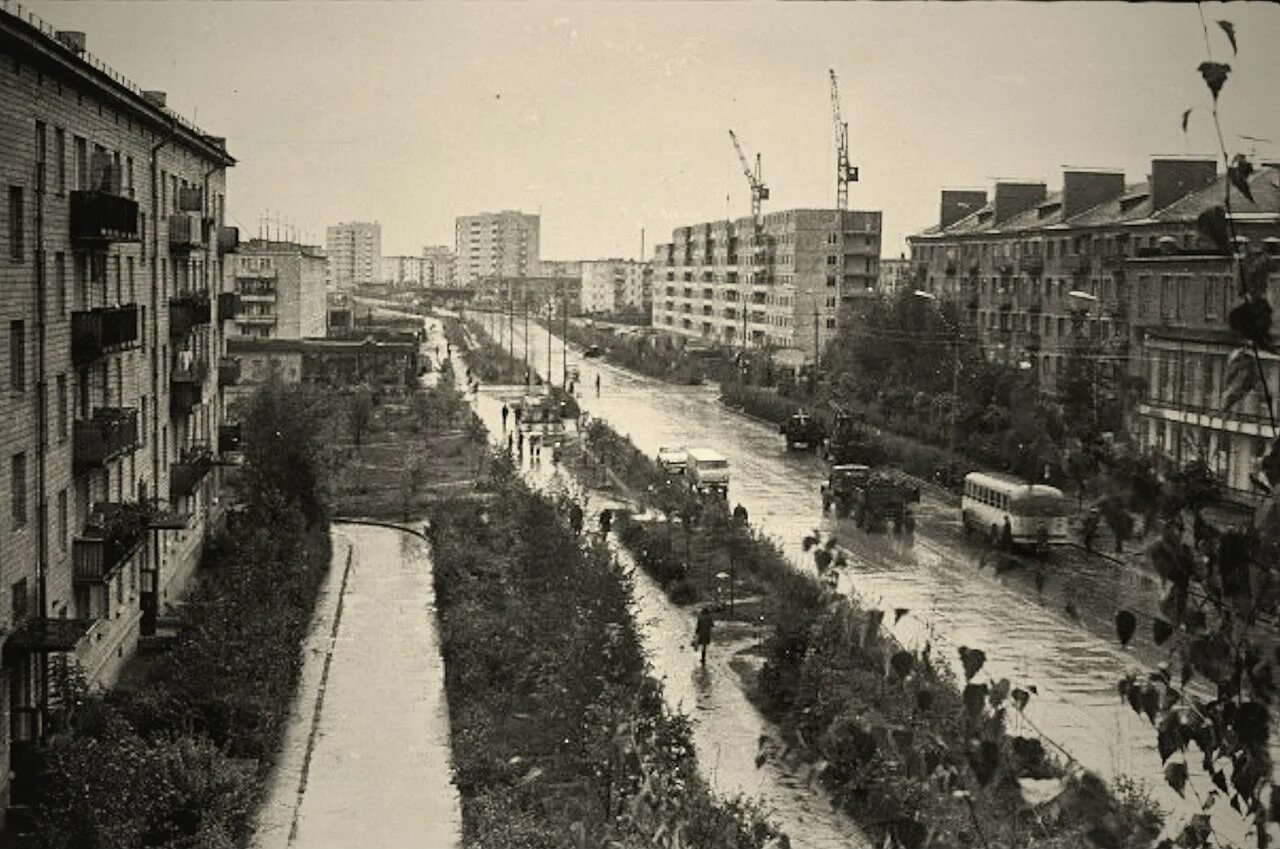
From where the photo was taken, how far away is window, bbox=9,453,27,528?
1017 cm

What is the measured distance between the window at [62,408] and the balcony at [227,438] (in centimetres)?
926

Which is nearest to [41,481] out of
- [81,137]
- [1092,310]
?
[81,137]

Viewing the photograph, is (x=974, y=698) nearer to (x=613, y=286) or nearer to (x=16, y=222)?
(x=16, y=222)

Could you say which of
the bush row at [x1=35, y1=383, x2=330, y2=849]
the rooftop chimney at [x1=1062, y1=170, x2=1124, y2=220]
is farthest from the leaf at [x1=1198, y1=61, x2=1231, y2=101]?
the rooftop chimney at [x1=1062, y1=170, x2=1124, y2=220]

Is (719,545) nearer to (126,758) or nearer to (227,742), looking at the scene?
(227,742)

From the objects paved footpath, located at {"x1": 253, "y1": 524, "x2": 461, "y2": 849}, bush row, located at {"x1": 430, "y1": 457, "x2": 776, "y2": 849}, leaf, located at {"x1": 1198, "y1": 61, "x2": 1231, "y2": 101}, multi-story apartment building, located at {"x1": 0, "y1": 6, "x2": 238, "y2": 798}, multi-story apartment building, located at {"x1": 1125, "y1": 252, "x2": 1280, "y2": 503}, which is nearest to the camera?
leaf, located at {"x1": 1198, "y1": 61, "x2": 1231, "y2": 101}

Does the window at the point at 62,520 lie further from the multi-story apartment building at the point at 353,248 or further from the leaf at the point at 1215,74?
the multi-story apartment building at the point at 353,248

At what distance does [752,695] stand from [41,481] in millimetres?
5806

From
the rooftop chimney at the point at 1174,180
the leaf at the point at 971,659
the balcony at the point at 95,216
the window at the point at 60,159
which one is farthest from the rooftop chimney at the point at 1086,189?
the leaf at the point at 971,659

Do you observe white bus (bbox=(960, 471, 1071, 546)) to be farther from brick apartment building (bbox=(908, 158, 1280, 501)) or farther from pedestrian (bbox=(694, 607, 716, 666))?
pedestrian (bbox=(694, 607, 716, 666))

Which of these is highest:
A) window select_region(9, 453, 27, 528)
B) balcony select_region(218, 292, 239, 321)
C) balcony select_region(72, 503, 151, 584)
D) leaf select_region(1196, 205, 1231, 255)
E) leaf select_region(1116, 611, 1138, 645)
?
leaf select_region(1196, 205, 1231, 255)

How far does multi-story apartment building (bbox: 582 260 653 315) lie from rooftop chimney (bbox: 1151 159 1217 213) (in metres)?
71.8

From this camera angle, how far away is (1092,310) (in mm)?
29141

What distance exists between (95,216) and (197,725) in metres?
3.90
